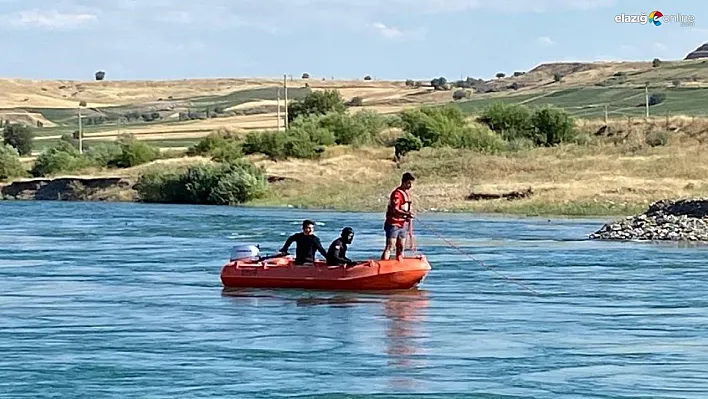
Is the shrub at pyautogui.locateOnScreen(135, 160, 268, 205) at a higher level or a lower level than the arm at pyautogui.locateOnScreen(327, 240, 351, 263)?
higher

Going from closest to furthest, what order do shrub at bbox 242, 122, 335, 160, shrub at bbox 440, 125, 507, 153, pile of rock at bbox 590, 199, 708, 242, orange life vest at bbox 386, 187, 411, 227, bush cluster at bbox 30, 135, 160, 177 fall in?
1. orange life vest at bbox 386, 187, 411, 227
2. pile of rock at bbox 590, 199, 708, 242
3. shrub at bbox 440, 125, 507, 153
4. shrub at bbox 242, 122, 335, 160
5. bush cluster at bbox 30, 135, 160, 177

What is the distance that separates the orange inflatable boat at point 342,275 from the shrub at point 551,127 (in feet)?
164

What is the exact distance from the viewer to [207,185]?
67.1m

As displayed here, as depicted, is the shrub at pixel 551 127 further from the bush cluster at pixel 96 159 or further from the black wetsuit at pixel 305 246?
the black wetsuit at pixel 305 246

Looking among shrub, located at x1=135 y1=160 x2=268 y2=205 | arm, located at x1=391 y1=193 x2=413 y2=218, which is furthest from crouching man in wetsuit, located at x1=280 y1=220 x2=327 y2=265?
shrub, located at x1=135 y1=160 x2=268 y2=205

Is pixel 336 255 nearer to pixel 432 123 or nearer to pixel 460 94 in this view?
pixel 432 123

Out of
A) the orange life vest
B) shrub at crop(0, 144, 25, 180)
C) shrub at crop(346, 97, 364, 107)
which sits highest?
shrub at crop(346, 97, 364, 107)

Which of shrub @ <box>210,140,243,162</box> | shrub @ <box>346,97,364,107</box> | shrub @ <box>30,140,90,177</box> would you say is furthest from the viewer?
shrub @ <box>346,97,364,107</box>

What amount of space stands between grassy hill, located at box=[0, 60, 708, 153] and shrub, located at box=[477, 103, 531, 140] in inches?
702

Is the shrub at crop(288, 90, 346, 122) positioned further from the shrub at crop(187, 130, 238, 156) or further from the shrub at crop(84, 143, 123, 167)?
the shrub at crop(84, 143, 123, 167)

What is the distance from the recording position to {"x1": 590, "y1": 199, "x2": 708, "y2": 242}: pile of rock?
40.4 metres

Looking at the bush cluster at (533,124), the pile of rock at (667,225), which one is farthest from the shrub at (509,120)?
the pile of rock at (667,225)

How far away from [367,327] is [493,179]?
40.6 meters

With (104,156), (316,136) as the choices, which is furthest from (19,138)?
(316,136)
